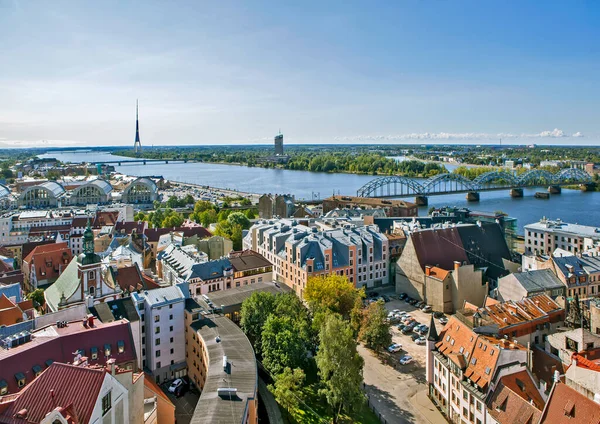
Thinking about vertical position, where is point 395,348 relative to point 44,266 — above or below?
below

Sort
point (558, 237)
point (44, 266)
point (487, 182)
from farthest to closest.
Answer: point (487, 182), point (558, 237), point (44, 266)

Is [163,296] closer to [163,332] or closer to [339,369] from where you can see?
[163,332]

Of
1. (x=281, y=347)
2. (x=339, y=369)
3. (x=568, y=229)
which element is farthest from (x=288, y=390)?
(x=568, y=229)

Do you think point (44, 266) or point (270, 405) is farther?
point (44, 266)

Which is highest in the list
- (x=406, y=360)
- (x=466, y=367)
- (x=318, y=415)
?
(x=466, y=367)

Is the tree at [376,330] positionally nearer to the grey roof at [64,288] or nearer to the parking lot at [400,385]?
the parking lot at [400,385]

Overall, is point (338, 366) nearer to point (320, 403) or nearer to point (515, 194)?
point (320, 403)

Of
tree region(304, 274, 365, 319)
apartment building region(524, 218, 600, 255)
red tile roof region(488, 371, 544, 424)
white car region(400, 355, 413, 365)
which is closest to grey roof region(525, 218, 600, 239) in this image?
apartment building region(524, 218, 600, 255)
